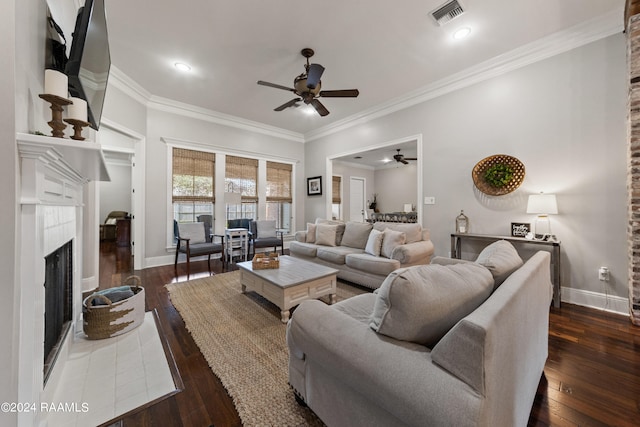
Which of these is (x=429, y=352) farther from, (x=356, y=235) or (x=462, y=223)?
(x=462, y=223)

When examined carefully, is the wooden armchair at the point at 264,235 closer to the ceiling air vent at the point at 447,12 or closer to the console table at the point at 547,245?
the console table at the point at 547,245

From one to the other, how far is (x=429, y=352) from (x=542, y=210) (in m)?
2.95

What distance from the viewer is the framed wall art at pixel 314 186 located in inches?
243

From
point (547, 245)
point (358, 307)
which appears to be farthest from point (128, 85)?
point (547, 245)

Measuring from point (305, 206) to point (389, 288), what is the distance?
18.7 ft

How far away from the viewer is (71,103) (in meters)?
1.24

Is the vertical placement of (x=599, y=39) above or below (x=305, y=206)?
above

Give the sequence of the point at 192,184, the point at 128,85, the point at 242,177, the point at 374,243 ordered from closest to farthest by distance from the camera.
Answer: the point at 374,243 → the point at 128,85 → the point at 192,184 → the point at 242,177

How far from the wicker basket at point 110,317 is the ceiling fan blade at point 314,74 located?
9.20 feet

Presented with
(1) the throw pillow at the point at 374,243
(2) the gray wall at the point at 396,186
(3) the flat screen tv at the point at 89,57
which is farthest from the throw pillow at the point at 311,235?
(2) the gray wall at the point at 396,186

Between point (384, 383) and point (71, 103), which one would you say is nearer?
point (384, 383)

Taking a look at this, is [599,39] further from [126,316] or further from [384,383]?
[126,316]

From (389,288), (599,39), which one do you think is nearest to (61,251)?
(389,288)

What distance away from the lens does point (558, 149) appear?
2904 millimetres
